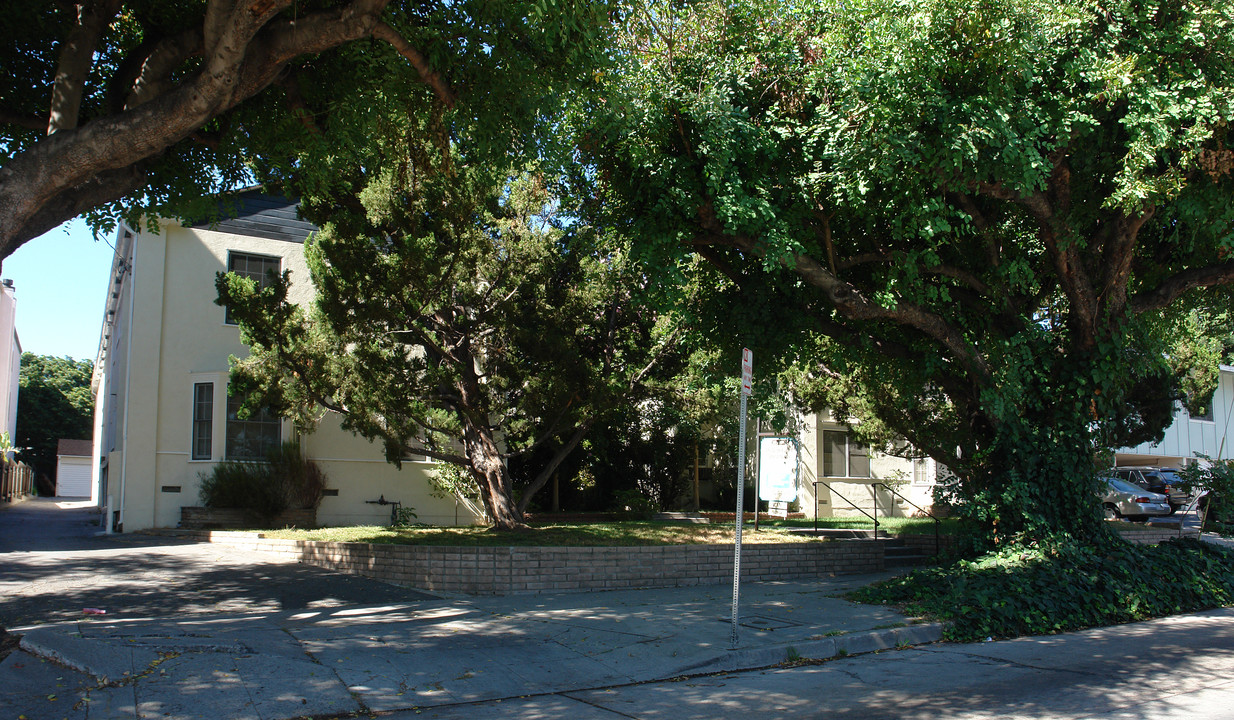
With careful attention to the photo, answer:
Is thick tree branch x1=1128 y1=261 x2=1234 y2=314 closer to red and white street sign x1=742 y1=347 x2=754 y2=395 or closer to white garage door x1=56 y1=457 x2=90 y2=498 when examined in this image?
red and white street sign x1=742 y1=347 x2=754 y2=395

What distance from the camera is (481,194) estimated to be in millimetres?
12852

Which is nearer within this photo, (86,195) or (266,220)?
(86,195)

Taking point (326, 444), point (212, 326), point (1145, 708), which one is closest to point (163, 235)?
point (212, 326)

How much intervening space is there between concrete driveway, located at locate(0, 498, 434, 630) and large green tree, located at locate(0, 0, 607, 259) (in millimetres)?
4326

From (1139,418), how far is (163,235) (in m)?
24.1

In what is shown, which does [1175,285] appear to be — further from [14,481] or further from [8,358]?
[8,358]

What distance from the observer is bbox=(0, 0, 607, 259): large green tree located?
735cm

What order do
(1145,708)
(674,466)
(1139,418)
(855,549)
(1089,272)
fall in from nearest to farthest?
(1145,708), (1089,272), (855,549), (1139,418), (674,466)

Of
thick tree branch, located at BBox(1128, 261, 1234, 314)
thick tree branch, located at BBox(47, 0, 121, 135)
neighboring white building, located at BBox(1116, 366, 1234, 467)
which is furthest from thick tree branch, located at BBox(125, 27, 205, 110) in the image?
neighboring white building, located at BBox(1116, 366, 1234, 467)

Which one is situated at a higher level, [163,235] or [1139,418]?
[163,235]

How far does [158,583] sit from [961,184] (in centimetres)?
1124

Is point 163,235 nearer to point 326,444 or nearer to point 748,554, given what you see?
point 326,444

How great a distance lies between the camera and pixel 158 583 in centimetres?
1092

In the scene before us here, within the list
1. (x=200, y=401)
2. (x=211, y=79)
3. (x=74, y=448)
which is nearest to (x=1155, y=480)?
(x=200, y=401)
